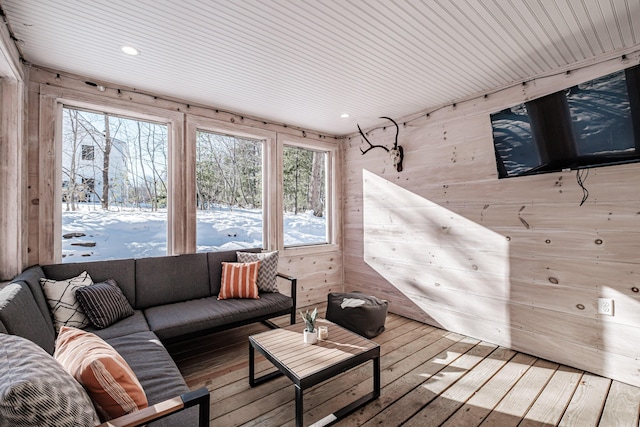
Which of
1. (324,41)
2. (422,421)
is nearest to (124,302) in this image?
(422,421)

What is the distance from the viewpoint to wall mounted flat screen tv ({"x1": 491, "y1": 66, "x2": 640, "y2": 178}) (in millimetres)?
2072

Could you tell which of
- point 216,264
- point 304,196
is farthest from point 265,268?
A: point 304,196

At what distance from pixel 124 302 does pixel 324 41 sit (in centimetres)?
254

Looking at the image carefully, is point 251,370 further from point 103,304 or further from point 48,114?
point 48,114

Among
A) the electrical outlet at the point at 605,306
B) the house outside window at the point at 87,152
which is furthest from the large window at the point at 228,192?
the electrical outlet at the point at 605,306

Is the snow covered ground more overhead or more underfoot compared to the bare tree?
more underfoot

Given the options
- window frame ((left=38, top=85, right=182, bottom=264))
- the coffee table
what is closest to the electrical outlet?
the coffee table

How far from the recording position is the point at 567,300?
247 cm

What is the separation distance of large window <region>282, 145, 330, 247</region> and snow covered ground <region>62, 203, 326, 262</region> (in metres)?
0.48

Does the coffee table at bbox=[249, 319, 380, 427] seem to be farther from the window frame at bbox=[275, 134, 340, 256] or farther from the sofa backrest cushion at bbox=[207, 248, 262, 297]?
the window frame at bbox=[275, 134, 340, 256]

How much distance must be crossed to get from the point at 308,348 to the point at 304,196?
8.35 ft

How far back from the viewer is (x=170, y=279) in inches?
113

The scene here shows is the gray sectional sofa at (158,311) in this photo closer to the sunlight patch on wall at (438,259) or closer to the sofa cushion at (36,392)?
the sofa cushion at (36,392)

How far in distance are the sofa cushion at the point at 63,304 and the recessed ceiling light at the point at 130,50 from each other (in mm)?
1779
